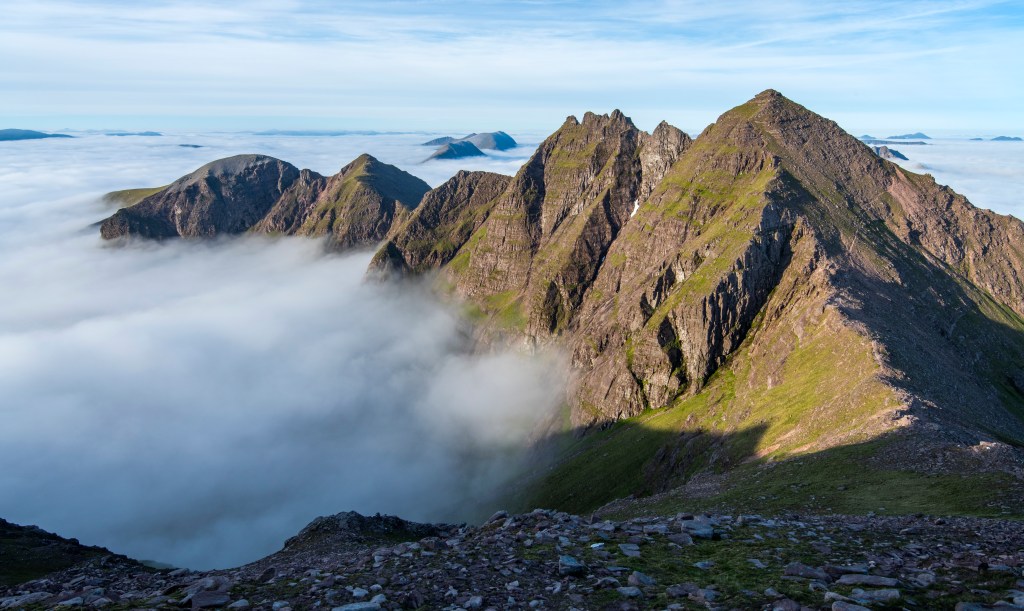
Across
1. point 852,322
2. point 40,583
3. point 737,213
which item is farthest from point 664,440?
point 40,583

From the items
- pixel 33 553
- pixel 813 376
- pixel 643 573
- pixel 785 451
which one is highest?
pixel 643 573

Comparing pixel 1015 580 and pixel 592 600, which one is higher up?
pixel 1015 580

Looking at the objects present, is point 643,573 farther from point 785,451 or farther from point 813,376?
point 813,376

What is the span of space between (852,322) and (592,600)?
130 metres

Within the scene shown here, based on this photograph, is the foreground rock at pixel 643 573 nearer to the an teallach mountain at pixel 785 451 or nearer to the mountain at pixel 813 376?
the an teallach mountain at pixel 785 451

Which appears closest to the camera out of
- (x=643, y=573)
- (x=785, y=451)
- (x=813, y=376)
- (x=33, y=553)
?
(x=643, y=573)

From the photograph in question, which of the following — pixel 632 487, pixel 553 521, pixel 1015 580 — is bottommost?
pixel 632 487

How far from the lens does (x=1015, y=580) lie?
836 inches

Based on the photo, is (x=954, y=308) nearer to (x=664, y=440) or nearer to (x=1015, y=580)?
(x=664, y=440)

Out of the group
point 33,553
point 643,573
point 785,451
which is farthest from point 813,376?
point 33,553

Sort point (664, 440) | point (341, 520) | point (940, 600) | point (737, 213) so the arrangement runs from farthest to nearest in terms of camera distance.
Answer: point (737, 213) → point (664, 440) → point (341, 520) → point (940, 600)

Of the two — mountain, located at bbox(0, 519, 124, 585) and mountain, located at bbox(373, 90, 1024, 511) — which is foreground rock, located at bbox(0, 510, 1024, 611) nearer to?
mountain, located at bbox(0, 519, 124, 585)

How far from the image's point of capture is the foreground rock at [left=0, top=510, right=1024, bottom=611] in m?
21.3

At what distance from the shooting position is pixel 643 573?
2458 centimetres
